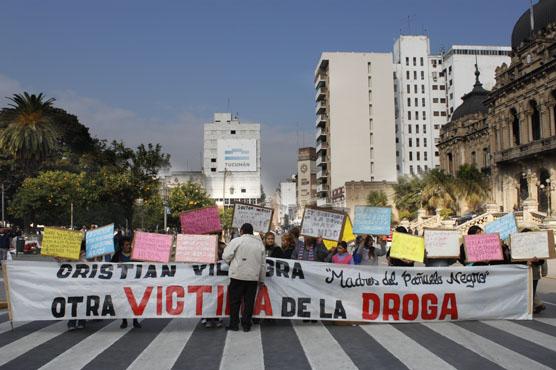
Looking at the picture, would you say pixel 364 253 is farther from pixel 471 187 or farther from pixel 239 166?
pixel 239 166

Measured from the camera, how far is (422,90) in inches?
4247

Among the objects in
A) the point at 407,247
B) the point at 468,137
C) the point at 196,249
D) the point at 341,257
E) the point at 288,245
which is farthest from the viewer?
the point at 468,137

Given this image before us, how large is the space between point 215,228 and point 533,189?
42.6m

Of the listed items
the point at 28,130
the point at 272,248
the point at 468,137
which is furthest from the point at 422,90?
the point at 272,248

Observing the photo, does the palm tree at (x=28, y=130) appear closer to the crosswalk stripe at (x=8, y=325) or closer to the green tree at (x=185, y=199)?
the green tree at (x=185, y=199)

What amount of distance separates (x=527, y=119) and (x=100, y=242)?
152 ft

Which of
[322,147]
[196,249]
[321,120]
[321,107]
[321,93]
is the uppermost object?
[321,93]

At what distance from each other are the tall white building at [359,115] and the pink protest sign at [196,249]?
281 ft

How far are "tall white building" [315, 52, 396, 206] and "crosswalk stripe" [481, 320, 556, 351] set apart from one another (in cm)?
8592

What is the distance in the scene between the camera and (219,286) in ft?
30.2

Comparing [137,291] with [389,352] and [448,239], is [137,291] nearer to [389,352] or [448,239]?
[389,352]

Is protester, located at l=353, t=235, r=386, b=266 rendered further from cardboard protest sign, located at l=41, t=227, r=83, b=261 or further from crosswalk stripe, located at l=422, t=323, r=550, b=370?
cardboard protest sign, located at l=41, t=227, r=83, b=261

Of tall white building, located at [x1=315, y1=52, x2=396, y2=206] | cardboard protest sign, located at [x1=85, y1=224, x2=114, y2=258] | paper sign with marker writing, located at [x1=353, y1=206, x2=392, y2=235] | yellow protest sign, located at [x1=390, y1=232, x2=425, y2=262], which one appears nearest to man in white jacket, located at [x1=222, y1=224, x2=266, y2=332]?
cardboard protest sign, located at [x1=85, y1=224, x2=114, y2=258]

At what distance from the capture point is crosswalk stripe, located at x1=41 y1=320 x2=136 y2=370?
6758mm
